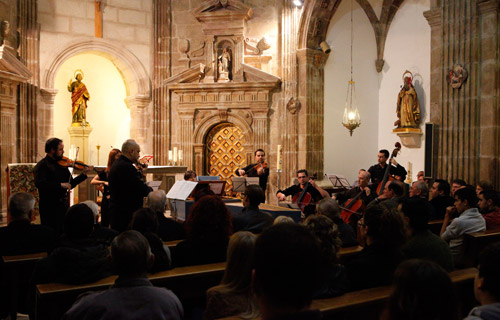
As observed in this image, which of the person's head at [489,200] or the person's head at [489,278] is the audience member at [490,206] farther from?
the person's head at [489,278]

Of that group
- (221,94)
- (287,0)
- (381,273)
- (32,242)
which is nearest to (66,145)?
(221,94)

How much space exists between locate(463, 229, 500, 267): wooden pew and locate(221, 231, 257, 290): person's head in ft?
9.69

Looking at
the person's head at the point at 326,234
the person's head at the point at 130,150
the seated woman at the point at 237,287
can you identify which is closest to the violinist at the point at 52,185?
the person's head at the point at 130,150

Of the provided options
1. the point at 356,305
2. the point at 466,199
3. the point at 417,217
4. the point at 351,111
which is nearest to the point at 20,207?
the point at 356,305

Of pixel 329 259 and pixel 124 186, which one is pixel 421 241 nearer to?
pixel 329 259

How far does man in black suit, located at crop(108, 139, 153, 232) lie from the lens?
5285 mm

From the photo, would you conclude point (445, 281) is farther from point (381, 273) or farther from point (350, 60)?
point (350, 60)

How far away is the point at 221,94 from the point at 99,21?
12.1ft

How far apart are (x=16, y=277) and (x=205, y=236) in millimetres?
1579

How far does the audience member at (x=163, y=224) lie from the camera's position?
15.8ft

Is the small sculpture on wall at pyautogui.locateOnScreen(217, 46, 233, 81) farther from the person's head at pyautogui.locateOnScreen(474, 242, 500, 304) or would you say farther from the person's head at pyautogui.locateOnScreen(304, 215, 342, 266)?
the person's head at pyautogui.locateOnScreen(474, 242, 500, 304)

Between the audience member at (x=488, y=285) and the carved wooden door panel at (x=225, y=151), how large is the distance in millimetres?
11248

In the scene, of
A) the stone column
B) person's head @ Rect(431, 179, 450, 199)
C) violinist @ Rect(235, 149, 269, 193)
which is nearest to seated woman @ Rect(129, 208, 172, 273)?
person's head @ Rect(431, 179, 450, 199)

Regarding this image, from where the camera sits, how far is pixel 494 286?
6.70 feet
